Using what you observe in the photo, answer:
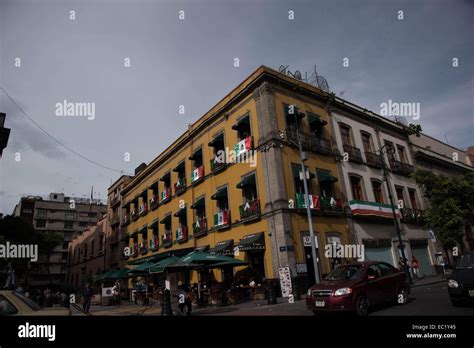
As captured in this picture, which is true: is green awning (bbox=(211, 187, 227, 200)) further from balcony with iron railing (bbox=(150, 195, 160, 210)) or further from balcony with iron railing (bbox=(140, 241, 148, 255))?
balcony with iron railing (bbox=(140, 241, 148, 255))

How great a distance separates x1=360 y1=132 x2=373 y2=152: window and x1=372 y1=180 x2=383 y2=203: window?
2766mm

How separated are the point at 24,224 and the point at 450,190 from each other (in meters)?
37.5

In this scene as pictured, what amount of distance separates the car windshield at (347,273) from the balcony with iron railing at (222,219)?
1109 centimetres

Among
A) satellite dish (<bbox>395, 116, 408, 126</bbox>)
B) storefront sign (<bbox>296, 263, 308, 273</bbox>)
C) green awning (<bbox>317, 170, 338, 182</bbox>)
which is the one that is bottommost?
storefront sign (<bbox>296, 263, 308, 273</bbox>)

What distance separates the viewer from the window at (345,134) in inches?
930

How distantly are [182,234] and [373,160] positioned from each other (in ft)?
53.8

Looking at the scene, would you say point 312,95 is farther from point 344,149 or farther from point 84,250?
point 84,250

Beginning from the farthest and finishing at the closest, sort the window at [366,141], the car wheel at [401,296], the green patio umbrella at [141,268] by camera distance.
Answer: the window at [366,141]
the green patio umbrella at [141,268]
the car wheel at [401,296]

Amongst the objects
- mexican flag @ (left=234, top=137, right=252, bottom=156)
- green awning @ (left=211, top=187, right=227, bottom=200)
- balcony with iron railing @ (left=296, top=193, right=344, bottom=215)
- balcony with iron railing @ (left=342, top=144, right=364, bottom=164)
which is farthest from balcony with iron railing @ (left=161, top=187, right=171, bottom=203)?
balcony with iron railing @ (left=342, top=144, right=364, bottom=164)

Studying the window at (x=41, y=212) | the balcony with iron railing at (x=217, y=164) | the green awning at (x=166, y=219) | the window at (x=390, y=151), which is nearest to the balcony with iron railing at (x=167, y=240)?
the green awning at (x=166, y=219)

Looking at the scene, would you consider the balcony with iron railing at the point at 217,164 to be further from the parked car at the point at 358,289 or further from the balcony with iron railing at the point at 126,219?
the balcony with iron railing at the point at 126,219

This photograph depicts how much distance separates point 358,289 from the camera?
869 centimetres

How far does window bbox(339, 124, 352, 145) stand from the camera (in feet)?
77.5

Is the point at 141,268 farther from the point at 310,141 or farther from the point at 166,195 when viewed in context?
the point at 310,141
